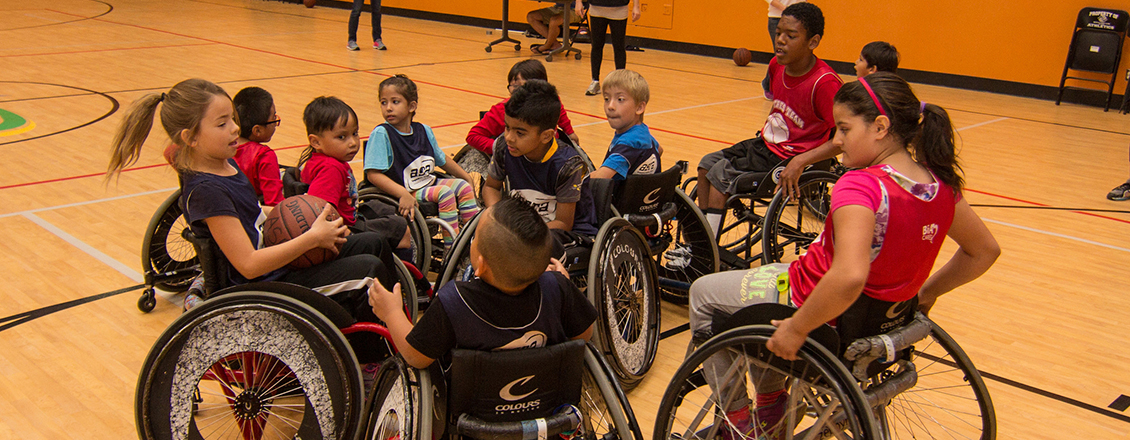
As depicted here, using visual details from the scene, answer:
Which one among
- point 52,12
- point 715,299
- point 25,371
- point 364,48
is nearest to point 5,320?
point 25,371

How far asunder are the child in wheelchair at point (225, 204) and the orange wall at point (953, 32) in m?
8.55

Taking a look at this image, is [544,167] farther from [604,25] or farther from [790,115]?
[604,25]

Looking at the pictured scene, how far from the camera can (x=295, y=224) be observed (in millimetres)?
1937

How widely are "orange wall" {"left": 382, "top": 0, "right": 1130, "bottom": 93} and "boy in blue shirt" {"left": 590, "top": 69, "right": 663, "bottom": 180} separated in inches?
287

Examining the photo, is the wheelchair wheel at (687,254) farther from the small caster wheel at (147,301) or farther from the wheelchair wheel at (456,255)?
the small caster wheel at (147,301)

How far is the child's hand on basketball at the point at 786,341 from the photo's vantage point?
1445mm

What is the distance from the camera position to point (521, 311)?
1502 millimetres

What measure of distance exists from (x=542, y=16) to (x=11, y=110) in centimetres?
680

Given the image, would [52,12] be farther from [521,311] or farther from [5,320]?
[521,311]

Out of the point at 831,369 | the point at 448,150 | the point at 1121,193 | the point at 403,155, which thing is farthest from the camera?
the point at 448,150

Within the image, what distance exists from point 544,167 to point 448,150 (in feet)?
8.82

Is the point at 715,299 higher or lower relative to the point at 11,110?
higher

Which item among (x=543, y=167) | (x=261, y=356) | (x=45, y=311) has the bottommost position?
(x=45, y=311)

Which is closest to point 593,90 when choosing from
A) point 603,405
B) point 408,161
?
point 408,161
